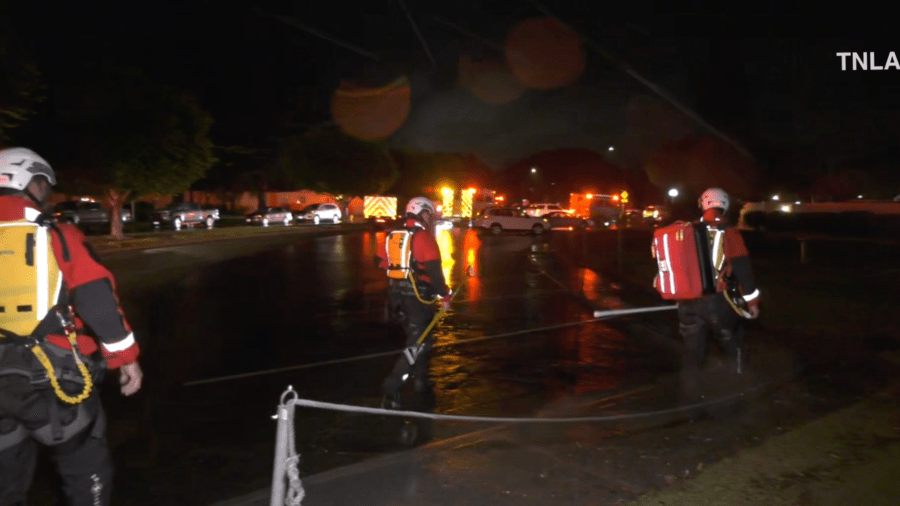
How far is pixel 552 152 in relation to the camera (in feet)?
456

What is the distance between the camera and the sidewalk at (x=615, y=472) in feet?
16.2

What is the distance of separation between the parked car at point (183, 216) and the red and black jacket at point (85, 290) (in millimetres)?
43157

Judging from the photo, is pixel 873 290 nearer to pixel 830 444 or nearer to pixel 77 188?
pixel 830 444

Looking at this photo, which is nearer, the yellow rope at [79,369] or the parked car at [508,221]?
Answer: the yellow rope at [79,369]

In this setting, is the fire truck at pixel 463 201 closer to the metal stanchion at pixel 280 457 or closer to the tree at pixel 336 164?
the tree at pixel 336 164

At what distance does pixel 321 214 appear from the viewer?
53656 millimetres

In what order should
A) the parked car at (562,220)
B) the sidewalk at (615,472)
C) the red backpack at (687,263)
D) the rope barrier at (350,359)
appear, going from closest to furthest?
the sidewalk at (615,472)
the red backpack at (687,263)
the rope barrier at (350,359)
the parked car at (562,220)

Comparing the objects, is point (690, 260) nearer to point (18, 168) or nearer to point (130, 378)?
point (130, 378)

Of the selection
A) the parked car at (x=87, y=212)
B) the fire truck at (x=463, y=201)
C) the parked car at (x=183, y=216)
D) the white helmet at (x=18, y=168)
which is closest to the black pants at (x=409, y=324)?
the white helmet at (x=18, y=168)

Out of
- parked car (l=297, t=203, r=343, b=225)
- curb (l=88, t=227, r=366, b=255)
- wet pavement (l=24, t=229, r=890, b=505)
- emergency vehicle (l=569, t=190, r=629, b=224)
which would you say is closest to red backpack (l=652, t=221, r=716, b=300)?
wet pavement (l=24, t=229, r=890, b=505)

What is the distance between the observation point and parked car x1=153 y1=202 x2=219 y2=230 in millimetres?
44750

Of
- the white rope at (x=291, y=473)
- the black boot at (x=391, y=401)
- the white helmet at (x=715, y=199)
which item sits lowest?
the black boot at (x=391, y=401)

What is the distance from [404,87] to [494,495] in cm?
5814

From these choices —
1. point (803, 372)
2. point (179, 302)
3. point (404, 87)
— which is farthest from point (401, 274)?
point (404, 87)
